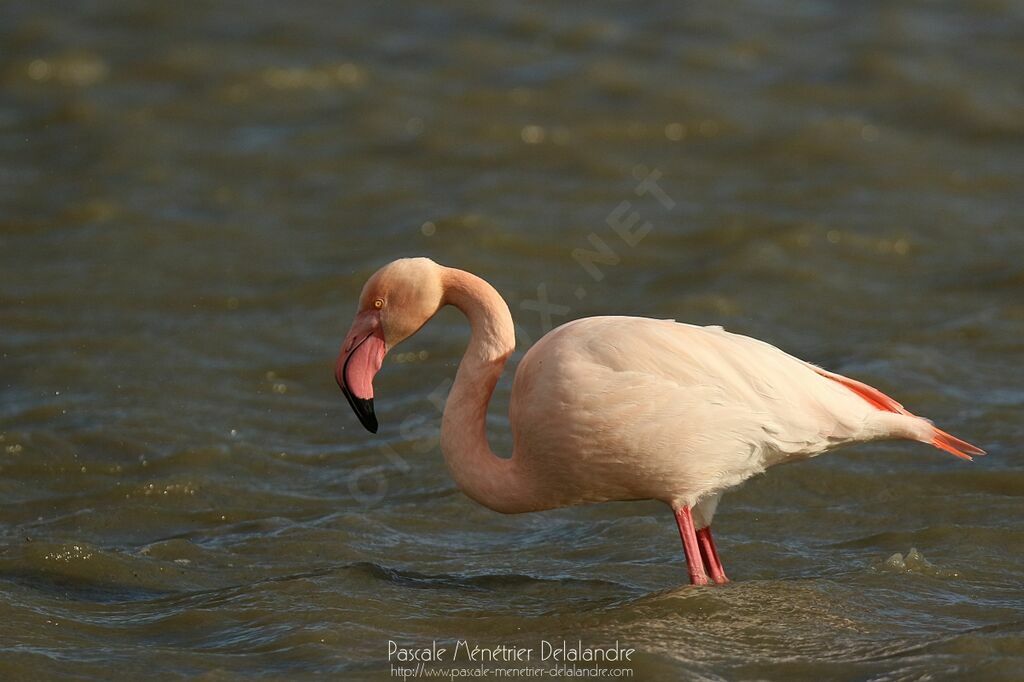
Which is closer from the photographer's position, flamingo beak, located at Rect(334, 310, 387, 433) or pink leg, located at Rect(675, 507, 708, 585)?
pink leg, located at Rect(675, 507, 708, 585)

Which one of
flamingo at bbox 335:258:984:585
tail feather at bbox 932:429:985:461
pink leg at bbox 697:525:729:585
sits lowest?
pink leg at bbox 697:525:729:585

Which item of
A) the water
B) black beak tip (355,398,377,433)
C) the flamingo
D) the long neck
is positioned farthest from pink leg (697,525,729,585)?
black beak tip (355,398,377,433)

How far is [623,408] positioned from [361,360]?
3.65 ft

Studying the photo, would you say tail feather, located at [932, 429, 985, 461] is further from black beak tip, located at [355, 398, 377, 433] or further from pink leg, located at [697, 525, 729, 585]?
black beak tip, located at [355, 398, 377, 433]

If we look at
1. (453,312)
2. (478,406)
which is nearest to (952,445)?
(478,406)

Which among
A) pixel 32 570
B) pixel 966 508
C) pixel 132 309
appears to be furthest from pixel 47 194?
pixel 966 508

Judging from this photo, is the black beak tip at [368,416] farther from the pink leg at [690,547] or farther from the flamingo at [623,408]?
the pink leg at [690,547]

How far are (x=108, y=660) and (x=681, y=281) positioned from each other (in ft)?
18.5

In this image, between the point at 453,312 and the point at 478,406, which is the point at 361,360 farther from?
the point at 453,312

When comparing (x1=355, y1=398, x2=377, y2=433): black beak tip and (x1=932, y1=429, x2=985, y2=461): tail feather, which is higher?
(x1=355, y1=398, x2=377, y2=433): black beak tip

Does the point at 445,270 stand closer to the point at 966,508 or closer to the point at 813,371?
the point at 813,371

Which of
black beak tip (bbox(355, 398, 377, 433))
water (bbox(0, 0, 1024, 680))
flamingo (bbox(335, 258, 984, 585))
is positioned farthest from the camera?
black beak tip (bbox(355, 398, 377, 433))

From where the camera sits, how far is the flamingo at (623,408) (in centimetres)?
545

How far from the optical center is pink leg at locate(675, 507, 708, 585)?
564cm
